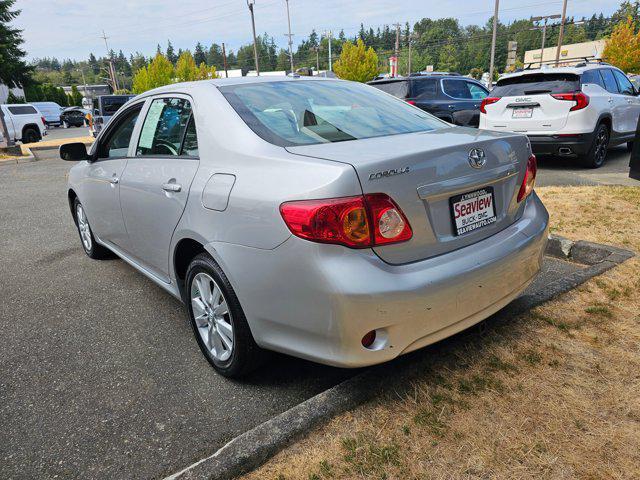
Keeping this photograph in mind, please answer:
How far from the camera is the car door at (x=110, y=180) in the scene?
3580 mm

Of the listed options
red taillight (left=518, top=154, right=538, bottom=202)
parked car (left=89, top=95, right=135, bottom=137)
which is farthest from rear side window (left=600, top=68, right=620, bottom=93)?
parked car (left=89, top=95, right=135, bottom=137)

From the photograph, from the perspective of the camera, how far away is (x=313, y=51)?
4589 inches

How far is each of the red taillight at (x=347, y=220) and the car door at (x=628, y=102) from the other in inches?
340

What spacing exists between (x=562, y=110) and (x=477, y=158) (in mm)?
6381

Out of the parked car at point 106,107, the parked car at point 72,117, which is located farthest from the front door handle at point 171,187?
the parked car at point 72,117

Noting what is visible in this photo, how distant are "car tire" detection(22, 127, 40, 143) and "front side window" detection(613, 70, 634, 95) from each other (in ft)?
73.8

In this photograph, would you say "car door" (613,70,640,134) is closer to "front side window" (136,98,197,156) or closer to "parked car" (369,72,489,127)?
"parked car" (369,72,489,127)

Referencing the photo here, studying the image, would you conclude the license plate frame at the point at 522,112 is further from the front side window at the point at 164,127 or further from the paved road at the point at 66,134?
the paved road at the point at 66,134

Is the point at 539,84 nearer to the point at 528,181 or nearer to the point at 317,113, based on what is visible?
the point at 528,181

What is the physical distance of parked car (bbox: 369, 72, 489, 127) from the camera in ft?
33.7

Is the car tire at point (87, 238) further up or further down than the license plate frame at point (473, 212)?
further down

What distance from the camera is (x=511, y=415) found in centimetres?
211

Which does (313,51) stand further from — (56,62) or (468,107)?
(56,62)

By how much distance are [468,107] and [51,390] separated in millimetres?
10079
